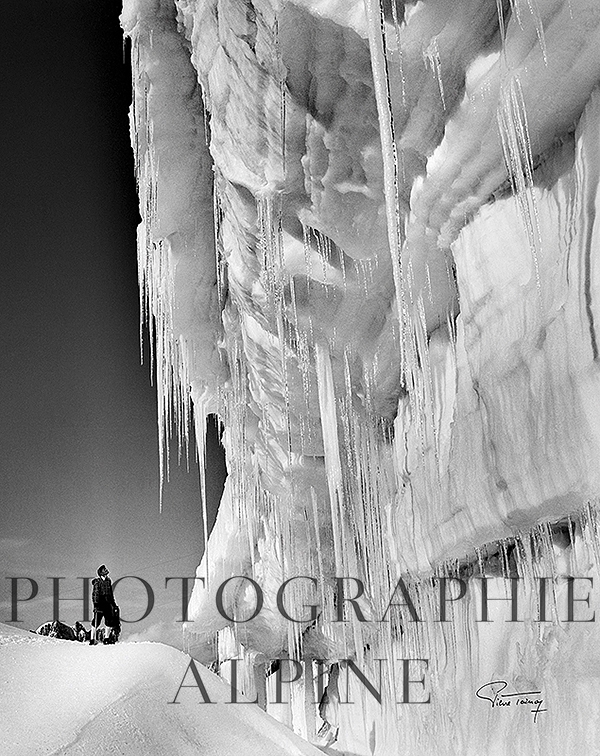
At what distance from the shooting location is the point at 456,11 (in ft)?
9.65

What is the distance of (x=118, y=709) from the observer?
9.22 feet

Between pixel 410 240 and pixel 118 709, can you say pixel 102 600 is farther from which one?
pixel 410 240

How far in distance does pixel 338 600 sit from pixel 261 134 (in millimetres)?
8938

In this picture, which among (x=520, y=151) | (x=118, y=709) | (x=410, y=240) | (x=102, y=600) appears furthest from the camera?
(x=102, y=600)

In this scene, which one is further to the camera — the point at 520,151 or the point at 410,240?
the point at 410,240
